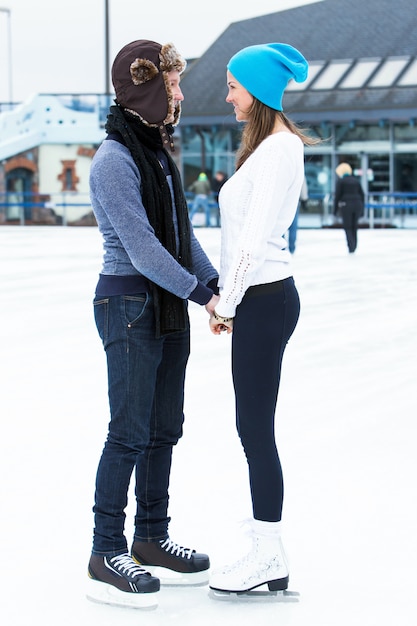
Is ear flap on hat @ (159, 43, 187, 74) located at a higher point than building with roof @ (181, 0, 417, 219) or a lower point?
lower

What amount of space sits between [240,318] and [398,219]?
24511 millimetres

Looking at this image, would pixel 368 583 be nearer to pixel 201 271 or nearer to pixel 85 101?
pixel 201 271

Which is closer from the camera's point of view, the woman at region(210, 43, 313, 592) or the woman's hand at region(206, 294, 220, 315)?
the woman at region(210, 43, 313, 592)

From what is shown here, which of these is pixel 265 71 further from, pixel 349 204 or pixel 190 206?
pixel 190 206

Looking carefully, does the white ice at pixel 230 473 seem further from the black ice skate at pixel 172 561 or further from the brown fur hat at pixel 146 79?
the brown fur hat at pixel 146 79

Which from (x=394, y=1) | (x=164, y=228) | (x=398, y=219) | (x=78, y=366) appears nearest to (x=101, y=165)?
(x=164, y=228)

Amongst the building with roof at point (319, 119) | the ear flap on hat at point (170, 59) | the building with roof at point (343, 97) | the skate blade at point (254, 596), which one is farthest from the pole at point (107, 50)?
the skate blade at point (254, 596)

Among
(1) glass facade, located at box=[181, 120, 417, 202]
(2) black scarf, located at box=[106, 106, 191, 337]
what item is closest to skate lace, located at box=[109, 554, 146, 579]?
(2) black scarf, located at box=[106, 106, 191, 337]

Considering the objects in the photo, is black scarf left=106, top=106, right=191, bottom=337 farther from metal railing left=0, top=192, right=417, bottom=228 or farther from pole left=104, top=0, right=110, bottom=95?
pole left=104, top=0, right=110, bottom=95

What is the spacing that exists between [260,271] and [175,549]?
0.85m

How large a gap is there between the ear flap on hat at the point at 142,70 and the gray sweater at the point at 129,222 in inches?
6.7

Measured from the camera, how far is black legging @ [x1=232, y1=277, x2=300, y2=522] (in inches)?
109

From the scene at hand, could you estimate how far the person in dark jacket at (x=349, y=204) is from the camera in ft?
51.6

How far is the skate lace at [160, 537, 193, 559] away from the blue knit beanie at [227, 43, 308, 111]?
124 cm
